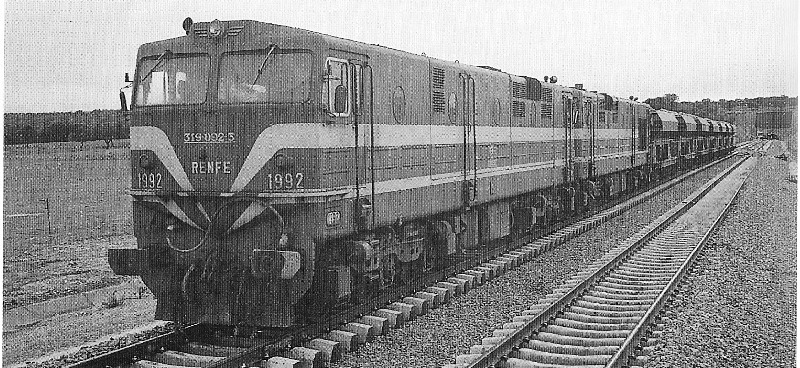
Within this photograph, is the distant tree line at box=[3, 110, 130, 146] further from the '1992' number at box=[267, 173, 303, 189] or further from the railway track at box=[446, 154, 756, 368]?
the railway track at box=[446, 154, 756, 368]

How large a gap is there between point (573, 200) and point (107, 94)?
42.7ft

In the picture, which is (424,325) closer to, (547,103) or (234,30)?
(234,30)

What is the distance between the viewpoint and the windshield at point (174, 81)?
811 centimetres

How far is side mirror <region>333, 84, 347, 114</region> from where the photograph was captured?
8086 millimetres

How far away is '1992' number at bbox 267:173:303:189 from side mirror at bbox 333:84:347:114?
0.81 meters

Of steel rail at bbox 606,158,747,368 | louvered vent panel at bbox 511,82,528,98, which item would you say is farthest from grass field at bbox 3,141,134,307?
louvered vent panel at bbox 511,82,528,98

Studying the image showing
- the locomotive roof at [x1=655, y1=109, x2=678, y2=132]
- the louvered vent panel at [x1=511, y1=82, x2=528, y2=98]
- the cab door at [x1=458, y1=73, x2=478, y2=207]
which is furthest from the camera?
the locomotive roof at [x1=655, y1=109, x2=678, y2=132]

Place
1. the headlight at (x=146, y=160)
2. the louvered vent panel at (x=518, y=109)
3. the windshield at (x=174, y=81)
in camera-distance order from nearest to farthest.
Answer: the windshield at (x=174, y=81)
the headlight at (x=146, y=160)
the louvered vent panel at (x=518, y=109)

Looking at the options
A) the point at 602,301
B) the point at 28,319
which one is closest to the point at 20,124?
the point at 28,319

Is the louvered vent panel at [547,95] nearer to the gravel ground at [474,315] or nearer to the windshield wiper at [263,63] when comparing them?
the gravel ground at [474,315]

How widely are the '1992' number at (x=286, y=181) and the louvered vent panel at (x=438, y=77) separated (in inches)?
137

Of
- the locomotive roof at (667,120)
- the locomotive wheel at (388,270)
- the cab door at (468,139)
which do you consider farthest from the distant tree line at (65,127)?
the locomotive roof at (667,120)

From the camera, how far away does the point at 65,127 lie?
29.1ft

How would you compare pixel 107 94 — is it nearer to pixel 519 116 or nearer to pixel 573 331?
pixel 573 331
